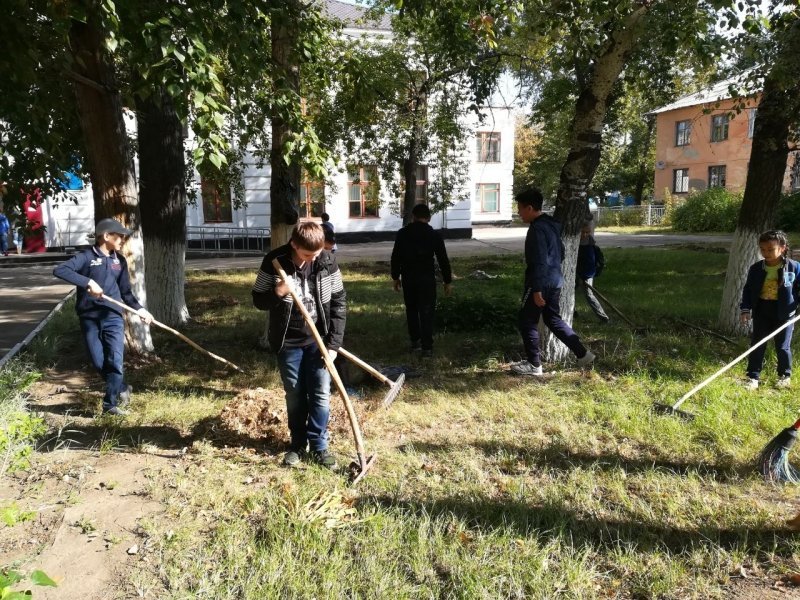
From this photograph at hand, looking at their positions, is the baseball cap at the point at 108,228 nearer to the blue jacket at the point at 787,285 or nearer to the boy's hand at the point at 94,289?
the boy's hand at the point at 94,289

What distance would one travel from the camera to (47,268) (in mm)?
17688

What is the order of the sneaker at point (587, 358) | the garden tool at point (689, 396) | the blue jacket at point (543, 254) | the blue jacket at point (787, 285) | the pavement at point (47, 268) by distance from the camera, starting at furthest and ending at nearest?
the pavement at point (47, 268), the sneaker at point (587, 358), the blue jacket at point (543, 254), the blue jacket at point (787, 285), the garden tool at point (689, 396)

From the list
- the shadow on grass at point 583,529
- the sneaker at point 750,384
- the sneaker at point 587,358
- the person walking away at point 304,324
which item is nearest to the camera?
the shadow on grass at point 583,529

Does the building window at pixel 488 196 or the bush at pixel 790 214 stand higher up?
the building window at pixel 488 196

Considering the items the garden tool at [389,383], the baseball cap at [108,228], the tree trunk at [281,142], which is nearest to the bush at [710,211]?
the tree trunk at [281,142]

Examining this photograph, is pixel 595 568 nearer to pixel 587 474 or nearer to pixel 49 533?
pixel 587 474

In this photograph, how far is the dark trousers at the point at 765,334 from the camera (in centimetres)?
523

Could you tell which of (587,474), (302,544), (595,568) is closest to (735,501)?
(587,474)

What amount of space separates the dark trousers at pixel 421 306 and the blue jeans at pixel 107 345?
2909 mm

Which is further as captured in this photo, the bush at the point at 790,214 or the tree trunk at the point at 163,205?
the bush at the point at 790,214

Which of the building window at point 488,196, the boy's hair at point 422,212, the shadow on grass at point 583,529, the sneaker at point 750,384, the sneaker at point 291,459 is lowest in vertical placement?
the shadow on grass at point 583,529

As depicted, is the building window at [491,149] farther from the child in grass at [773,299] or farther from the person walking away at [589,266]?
the child in grass at [773,299]

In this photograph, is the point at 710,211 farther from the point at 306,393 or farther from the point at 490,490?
the point at 306,393

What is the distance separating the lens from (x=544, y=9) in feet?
20.5
